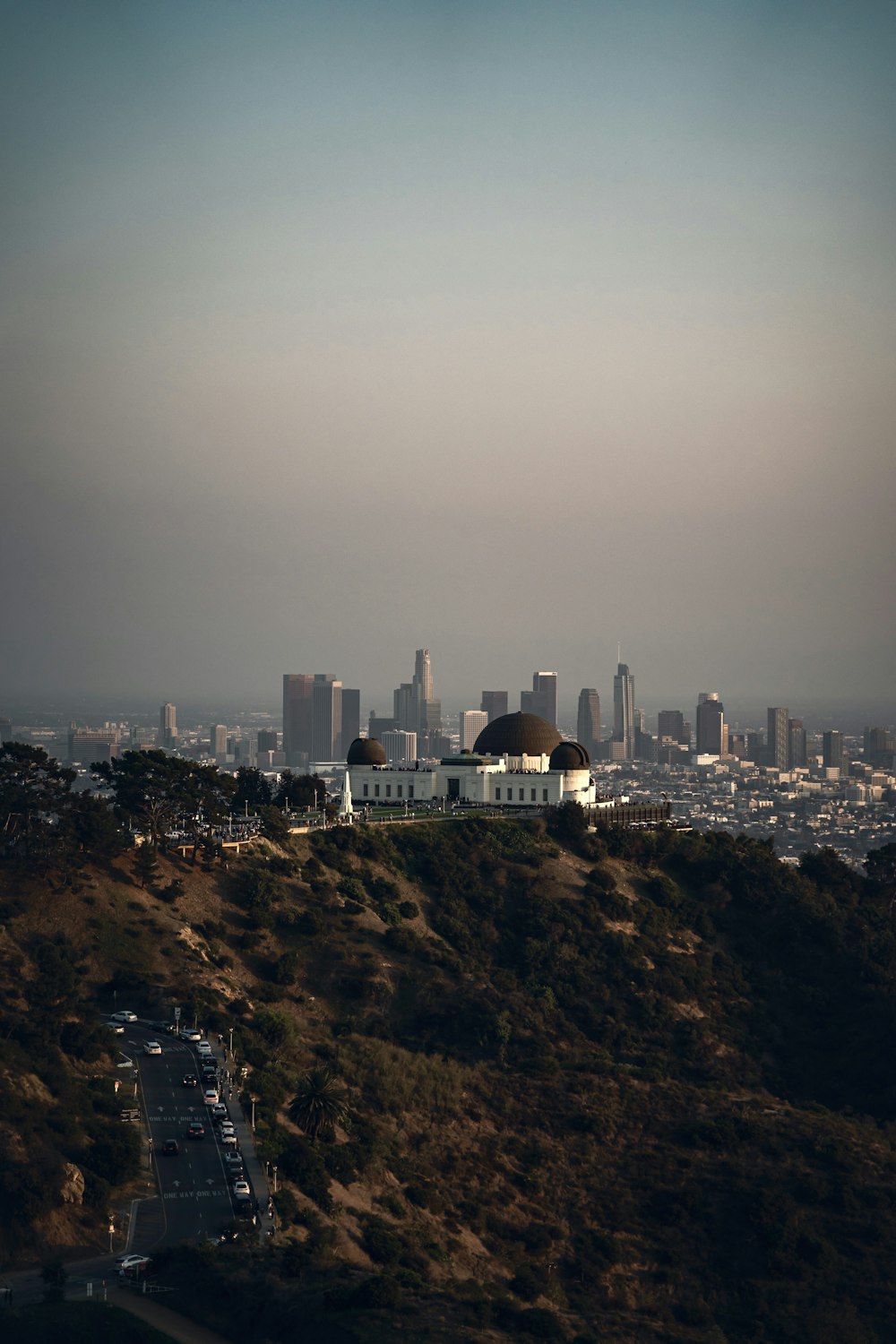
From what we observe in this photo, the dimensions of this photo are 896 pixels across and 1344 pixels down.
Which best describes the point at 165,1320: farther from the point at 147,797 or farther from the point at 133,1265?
the point at 147,797

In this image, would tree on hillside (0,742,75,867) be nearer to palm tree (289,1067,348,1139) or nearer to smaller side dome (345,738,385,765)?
palm tree (289,1067,348,1139)

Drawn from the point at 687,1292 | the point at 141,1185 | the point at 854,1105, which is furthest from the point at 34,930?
the point at 854,1105

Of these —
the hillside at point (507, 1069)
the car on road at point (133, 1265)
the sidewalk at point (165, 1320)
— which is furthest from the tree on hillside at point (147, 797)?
the sidewalk at point (165, 1320)

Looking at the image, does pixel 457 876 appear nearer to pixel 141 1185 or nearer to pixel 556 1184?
pixel 556 1184

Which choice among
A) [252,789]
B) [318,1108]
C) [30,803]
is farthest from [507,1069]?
[252,789]

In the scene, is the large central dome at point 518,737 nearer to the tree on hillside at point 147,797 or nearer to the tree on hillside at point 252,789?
the tree on hillside at point 252,789

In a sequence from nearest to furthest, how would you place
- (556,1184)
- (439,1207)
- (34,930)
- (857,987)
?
(439,1207) < (556,1184) < (34,930) < (857,987)
